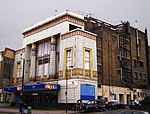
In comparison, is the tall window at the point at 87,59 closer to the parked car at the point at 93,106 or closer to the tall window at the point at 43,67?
the parked car at the point at 93,106

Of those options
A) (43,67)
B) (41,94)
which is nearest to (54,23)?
(43,67)

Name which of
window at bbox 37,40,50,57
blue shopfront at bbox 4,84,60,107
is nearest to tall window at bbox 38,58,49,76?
window at bbox 37,40,50,57

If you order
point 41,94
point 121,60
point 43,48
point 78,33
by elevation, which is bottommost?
point 41,94

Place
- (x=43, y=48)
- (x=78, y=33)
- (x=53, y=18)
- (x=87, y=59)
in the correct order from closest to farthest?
(x=78, y=33) → (x=87, y=59) → (x=53, y=18) → (x=43, y=48)

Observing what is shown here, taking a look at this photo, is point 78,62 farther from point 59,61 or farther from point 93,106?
point 93,106

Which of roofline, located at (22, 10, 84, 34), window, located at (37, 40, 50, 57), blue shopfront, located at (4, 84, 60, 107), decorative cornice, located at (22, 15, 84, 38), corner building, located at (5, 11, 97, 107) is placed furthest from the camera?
window, located at (37, 40, 50, 57)

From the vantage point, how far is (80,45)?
44344mm

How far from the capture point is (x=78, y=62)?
43562 mm

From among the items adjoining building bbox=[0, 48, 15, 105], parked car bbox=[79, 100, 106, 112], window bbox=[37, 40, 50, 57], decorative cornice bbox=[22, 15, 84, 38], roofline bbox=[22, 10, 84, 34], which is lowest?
parked car bbox=[79, 100, 106, 112]

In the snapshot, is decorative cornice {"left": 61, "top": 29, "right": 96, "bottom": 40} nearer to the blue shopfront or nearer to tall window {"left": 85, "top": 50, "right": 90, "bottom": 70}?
tall window {"left": 85, "top": 50, "right": 90, "bottom": 70}

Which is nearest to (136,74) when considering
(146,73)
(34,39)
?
(146,73)

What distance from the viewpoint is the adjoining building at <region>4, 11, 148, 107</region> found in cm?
4419

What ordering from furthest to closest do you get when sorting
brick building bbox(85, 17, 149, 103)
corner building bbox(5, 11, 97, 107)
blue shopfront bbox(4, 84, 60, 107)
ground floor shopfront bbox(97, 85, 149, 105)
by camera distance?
brick building bbox(85, 17, 149, 103)
ground floor shopfront bbox(97, 85, 149, 105)
blue shopfront bbox(4, 84, 60, 107)
corner building bbox(5, 11, 97, 107)

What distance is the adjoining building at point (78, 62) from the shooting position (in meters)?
44.2
